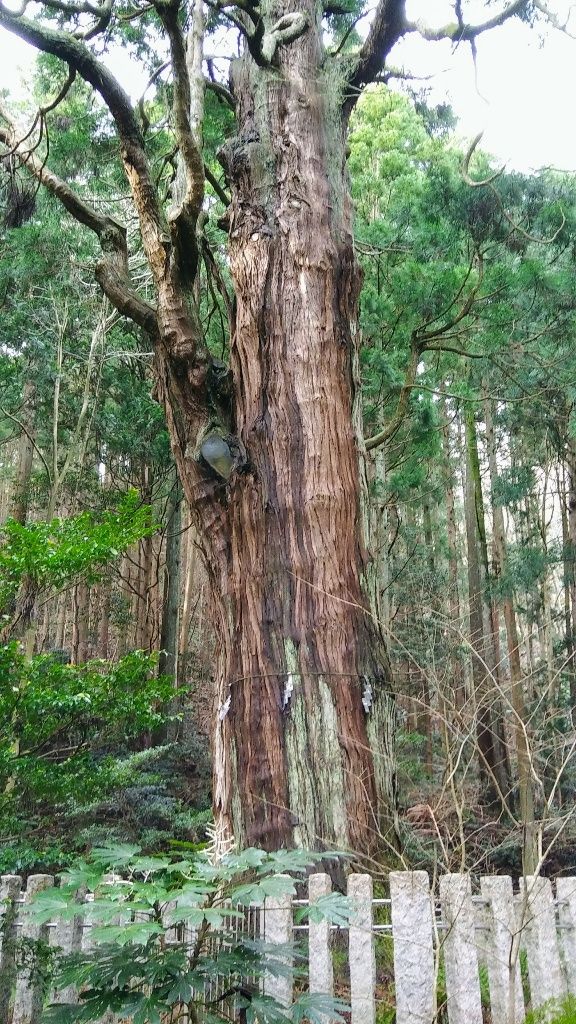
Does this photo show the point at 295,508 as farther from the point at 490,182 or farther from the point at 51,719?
the point at 490,182

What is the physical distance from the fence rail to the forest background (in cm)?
52

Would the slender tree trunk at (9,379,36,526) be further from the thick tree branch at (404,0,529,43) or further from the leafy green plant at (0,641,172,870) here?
the thick tree branch at (404,0,529,43)

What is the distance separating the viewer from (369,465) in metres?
5.95

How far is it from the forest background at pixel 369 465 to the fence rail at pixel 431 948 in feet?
1.70

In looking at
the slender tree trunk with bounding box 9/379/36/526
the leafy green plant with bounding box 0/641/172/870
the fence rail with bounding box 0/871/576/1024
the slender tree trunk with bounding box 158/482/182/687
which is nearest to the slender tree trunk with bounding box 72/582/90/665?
the slender tree trunk with bounding box 158/482/182/687

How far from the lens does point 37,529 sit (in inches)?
205

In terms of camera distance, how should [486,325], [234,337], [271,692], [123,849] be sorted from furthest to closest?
1. [486,325]
2. [234,337]
3. [271,692]
4. [123,849]

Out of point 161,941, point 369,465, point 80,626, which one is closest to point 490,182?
point 369,465

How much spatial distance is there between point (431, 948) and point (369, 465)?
3.62 meters

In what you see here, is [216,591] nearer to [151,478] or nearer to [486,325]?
[486,325]

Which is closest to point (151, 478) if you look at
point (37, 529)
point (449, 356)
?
point (449, 356)

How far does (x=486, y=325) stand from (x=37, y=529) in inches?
227

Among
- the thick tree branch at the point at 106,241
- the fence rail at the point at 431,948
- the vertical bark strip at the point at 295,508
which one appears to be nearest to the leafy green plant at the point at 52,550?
the vertical bark strip at the point at 295,508

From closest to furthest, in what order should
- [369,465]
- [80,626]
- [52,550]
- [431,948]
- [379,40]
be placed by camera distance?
[431,948]
[52,550]
[379,40]
[369,465]
[80,626]
